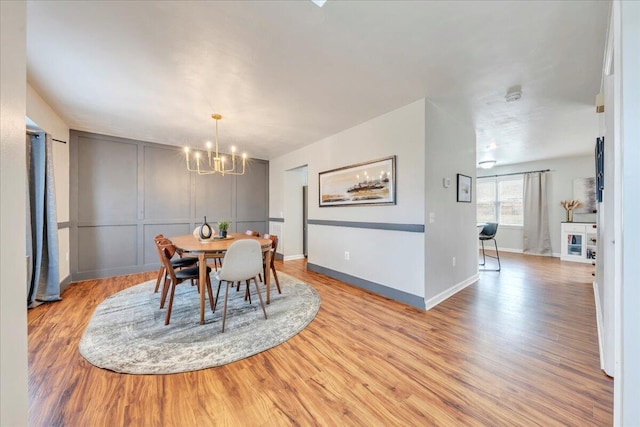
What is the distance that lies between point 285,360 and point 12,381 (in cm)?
139

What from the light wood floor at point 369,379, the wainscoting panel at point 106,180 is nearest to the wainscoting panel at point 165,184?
the wainscoting panel at point 106,180

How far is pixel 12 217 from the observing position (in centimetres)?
70

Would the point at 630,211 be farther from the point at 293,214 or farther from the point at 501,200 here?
the point at 501,200

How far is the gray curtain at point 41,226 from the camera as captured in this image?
2.67 m

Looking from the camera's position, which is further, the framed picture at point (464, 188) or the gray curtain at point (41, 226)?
the framed picture at point (464, 188)

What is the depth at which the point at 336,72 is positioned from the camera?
2104mm

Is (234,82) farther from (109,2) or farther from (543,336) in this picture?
(543,336)

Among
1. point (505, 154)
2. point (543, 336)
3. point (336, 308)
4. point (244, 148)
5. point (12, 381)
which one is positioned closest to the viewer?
point (12, 381)

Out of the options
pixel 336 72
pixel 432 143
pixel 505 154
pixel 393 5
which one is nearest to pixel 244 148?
pixel 336 72

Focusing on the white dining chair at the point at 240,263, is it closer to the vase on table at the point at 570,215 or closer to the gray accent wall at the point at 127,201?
the gray accent wall at the point at 127,201

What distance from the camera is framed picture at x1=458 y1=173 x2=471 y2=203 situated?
3.23 m

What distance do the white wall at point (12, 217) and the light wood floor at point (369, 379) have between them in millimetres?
807

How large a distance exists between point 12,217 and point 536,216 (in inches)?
318

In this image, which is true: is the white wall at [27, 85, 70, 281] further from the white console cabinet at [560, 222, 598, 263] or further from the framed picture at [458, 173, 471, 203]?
the white console cabinet at [560, 222, 598, 263]
